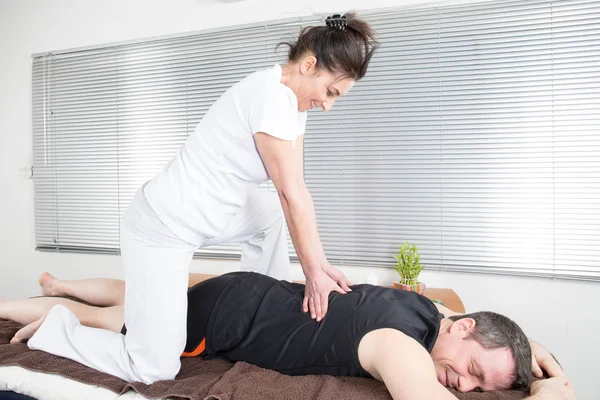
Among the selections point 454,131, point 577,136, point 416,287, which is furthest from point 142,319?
point 577,136

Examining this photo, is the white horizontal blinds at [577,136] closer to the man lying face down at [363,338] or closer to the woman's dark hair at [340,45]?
the man lying face down at [363,338]

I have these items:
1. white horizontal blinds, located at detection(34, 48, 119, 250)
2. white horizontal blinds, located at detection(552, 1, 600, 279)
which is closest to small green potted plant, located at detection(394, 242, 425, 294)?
white horizontal blinds, located at detection(552, 1, 600, 279)

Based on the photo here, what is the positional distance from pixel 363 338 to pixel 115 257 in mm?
2409

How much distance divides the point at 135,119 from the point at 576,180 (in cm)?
258

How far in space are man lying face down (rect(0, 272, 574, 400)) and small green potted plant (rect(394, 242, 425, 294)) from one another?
0.81 m

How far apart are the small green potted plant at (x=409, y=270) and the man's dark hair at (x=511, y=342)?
1.00 meters

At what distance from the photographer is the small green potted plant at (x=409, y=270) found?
7.33ft

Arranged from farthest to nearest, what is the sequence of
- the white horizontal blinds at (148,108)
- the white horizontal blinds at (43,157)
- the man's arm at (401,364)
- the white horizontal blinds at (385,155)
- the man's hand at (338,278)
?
1. the white horizontal blinds at (43,157)
2. the white horizontal blinds at (148,108)
3. the white horizontal blinds at (385,155)
4. the man's hand at (338,278)
5. the man's arm at (401,364)

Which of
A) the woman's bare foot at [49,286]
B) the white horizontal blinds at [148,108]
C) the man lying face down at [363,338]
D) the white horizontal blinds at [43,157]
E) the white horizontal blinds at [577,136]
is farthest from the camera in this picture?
the white horizontal blinds at [43,157]

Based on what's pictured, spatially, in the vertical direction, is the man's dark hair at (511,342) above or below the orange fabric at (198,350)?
above

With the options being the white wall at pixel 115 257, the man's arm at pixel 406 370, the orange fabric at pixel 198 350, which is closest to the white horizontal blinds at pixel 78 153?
the white wall at pixel 115 257

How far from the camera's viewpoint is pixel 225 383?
1235 millimetres

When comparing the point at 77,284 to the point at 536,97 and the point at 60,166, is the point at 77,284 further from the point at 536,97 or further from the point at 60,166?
the point at 536,97

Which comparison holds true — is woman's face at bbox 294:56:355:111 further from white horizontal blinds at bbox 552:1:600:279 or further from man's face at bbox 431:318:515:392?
white horizontal blinds at bbox 552:1:600:279
